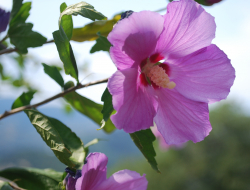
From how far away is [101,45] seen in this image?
520 mm

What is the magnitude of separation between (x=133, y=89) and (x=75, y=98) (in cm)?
30

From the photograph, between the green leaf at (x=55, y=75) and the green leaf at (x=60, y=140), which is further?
the green leaf at (x=55, y=75)

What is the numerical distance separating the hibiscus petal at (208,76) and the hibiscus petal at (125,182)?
174 mm

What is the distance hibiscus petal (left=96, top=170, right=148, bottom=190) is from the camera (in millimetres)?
429

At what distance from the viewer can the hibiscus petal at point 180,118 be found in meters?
0.42

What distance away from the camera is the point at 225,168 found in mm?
9367

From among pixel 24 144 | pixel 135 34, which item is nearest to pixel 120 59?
pixel 135 34

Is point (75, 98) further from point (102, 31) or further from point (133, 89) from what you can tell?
point (133, 89)

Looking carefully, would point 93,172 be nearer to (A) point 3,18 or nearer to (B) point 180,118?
(B) point 180,118

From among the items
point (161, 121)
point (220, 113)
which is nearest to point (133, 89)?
point (161, 121)

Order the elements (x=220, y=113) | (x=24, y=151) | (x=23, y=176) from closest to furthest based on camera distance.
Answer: (x=23, y=176) < (x=220, y=113) < (x=24, y=151)

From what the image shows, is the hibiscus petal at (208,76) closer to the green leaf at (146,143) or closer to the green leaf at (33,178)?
the green leaf at (146,143)

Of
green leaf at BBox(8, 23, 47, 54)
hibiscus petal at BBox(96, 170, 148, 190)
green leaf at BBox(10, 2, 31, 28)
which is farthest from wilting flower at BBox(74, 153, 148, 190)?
green leaf at BBox(10, 2, 31, 28)

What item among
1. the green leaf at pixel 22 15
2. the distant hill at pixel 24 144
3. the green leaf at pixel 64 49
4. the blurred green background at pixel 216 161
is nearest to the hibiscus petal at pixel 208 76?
the green leaf at pixel 64 49
